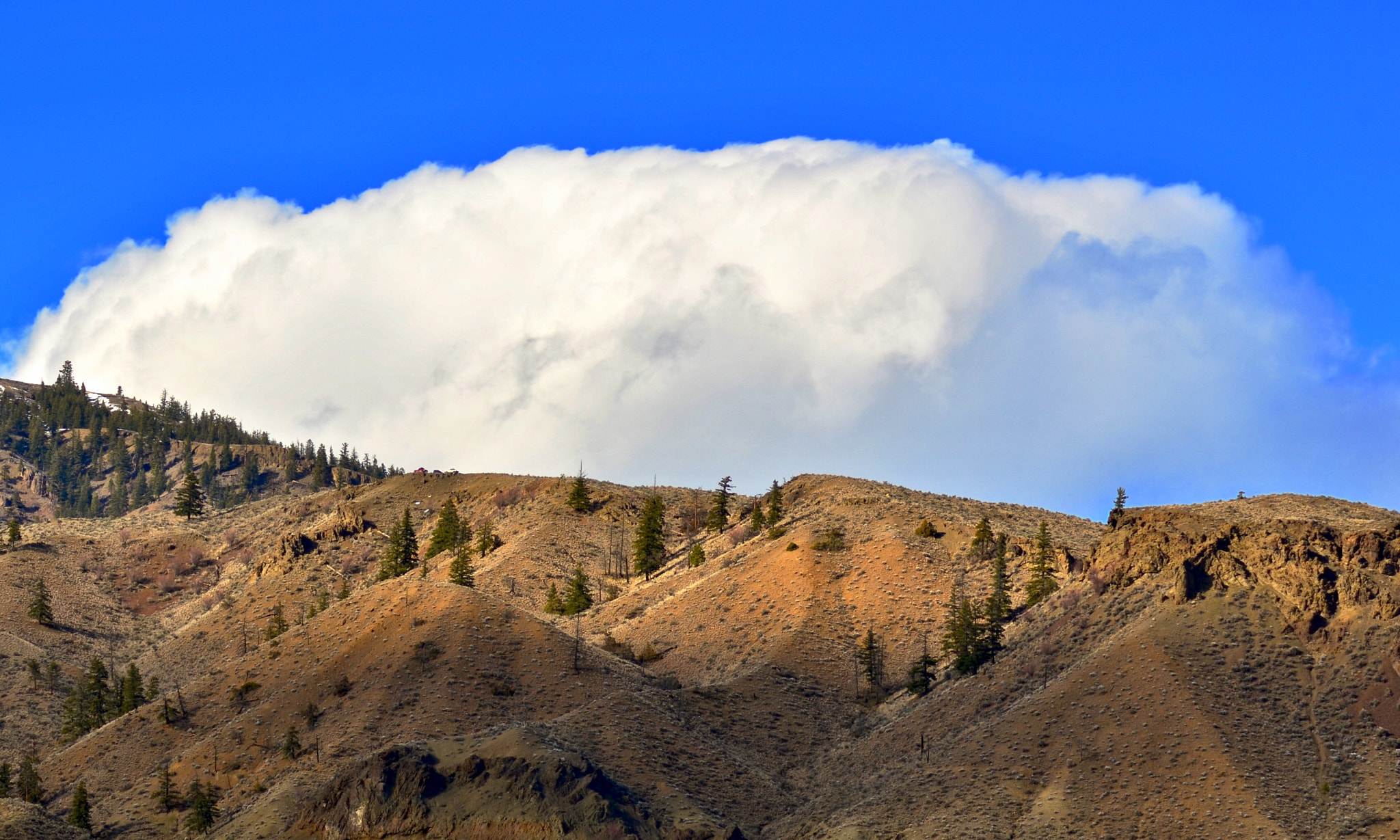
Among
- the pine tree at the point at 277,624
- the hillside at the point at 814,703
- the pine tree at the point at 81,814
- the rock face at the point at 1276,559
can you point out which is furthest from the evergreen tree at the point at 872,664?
the pine tree at the point at 81,814

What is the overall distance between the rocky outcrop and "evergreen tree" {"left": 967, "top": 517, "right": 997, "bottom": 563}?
71.5ft

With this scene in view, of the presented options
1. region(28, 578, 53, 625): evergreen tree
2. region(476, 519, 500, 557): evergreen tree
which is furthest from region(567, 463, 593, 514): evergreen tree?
region(28, 578, 53, 625): evergreen tree

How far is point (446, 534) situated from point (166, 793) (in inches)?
2856

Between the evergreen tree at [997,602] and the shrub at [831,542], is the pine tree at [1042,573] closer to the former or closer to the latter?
the evergreen tree at [997,602]

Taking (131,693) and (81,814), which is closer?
(81,814)

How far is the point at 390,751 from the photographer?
90062mm

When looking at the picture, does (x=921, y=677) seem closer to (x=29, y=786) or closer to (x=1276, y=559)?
(x=1276, y=559)

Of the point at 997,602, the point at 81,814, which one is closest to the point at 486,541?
the point at 997,602

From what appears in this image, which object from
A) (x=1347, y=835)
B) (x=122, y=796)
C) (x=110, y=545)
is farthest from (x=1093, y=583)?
(x=110, y=545)

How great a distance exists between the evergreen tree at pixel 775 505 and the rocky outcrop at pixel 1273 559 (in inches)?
1886

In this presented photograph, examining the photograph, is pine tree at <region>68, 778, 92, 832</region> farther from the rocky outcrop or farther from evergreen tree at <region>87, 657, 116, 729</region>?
the rocky outcrop

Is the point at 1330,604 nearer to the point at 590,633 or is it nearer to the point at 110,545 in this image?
the point at 590,633

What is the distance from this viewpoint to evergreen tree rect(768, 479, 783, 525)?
509 ft

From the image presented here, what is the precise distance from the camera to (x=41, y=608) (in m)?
158
